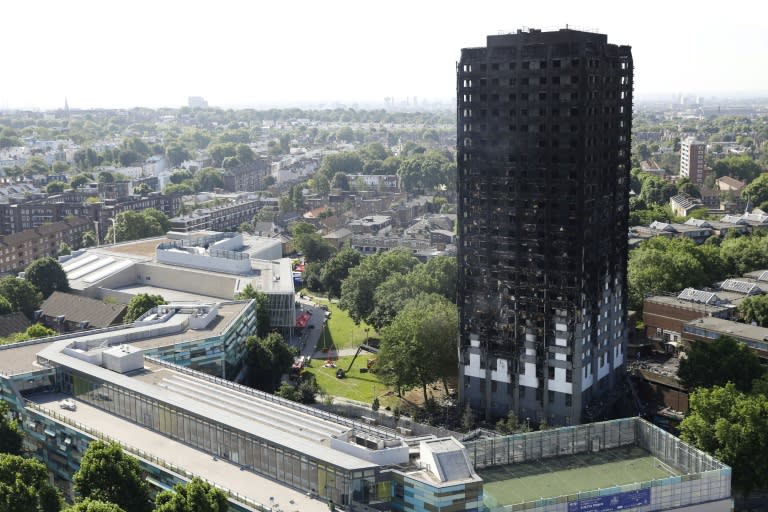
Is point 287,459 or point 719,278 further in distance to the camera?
point 719,278

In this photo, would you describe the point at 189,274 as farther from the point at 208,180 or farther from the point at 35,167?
the point at 35,167

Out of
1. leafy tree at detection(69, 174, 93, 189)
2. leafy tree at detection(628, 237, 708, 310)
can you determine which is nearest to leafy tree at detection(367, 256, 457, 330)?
leafy tree at detection(628, 237, 708, 310)

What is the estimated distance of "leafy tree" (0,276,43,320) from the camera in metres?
81.2

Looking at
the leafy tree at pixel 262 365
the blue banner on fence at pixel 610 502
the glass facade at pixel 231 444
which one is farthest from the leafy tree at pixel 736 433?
the leafy tree at pixel 262 365

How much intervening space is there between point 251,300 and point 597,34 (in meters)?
32.5

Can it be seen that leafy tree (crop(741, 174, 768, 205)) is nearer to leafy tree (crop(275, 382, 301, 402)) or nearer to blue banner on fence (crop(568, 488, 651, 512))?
leafy tree (crop(275, 382, 301, 402))

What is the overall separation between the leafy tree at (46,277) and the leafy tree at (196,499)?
53.0 metres

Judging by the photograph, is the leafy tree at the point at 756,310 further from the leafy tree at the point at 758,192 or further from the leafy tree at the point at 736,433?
the leafy tree at the point at 758,192

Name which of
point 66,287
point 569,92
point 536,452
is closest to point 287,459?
point 536,452

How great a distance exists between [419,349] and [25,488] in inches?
1113

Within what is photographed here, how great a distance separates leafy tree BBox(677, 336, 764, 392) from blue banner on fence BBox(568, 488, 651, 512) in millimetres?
18710

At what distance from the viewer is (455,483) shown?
3622 centimetres

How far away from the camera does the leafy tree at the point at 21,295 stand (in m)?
81.2

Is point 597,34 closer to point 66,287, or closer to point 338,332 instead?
point 338,332
